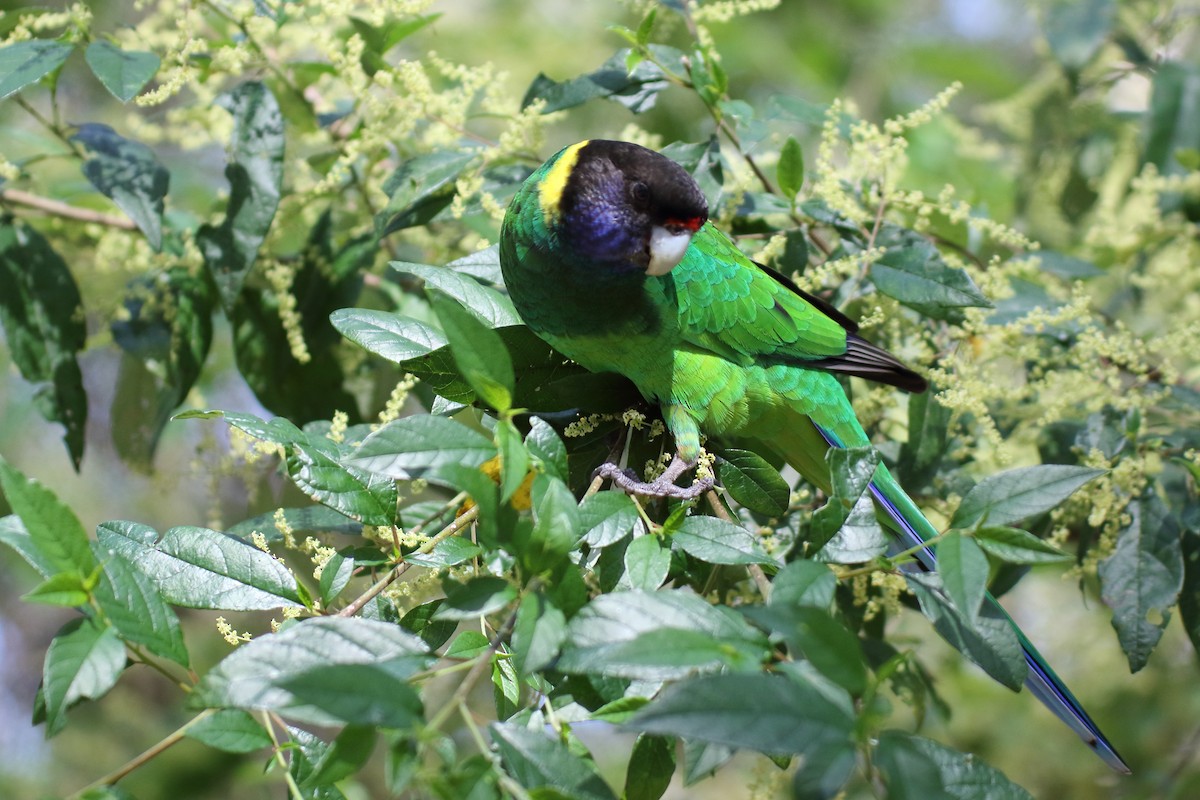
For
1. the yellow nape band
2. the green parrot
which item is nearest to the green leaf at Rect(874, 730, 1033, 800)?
the green parrot

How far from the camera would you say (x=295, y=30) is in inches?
93.2

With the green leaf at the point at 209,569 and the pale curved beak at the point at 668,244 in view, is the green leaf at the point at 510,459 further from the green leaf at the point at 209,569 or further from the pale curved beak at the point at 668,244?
the pale curved beak at the point at 668,244

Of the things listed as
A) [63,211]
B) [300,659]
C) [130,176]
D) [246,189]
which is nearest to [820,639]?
[300,659]

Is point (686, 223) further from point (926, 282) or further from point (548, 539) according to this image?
point (548, 539)

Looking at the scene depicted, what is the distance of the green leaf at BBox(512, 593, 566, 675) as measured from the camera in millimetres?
1034

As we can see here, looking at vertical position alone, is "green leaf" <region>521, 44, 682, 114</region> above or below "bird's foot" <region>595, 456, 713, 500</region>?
above

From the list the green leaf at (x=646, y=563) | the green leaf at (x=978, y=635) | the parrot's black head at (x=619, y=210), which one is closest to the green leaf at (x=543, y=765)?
the green leaf at (x=646, y=563)

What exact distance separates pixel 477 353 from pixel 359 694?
15.9 inches

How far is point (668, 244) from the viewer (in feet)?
5.82

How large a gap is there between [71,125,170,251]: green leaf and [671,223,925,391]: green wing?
1.04m

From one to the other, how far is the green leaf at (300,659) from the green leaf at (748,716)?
31cm

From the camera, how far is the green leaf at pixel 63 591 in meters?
1.06

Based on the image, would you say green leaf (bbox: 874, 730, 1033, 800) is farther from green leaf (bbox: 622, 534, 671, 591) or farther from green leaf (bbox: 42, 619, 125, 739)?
green leaf (bbox: 42, 619, 125, 739)

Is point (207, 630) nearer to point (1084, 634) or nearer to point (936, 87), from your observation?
point (1084, 634)
